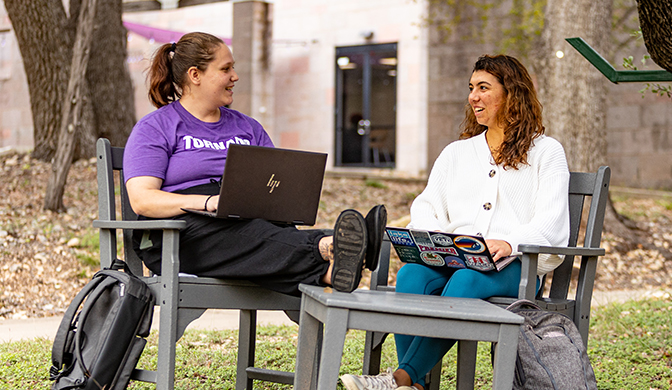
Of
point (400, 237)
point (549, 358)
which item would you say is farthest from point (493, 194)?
point (549, 358)

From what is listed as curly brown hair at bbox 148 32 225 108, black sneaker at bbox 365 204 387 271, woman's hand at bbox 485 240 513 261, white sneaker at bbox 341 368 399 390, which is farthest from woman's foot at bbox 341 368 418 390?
curly brown hair at bbox 148 32 225 108

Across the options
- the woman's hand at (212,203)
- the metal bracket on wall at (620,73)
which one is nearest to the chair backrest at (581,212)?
the metal bracket on wall at (620,73)

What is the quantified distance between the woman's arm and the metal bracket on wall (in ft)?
5.28

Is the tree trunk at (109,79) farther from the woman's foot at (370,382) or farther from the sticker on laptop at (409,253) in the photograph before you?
the woman's foot at (370,382)

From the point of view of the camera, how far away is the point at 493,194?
9.66 ft

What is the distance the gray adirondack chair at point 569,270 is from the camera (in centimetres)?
254

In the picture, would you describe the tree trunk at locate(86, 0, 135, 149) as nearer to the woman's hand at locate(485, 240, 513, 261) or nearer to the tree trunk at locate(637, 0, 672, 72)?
the woman's hand at locate(485, 240, 513, 261)

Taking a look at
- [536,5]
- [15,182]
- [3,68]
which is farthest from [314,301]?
[3,68]

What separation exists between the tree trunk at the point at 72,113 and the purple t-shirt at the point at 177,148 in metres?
4.06

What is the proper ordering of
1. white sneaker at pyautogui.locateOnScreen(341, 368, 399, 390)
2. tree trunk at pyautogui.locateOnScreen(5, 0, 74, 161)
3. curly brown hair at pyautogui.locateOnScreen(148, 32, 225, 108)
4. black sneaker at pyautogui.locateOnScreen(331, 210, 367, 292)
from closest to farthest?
black sneaker at pyautogui.locateOnScreen(331, 210, 367, 292), white sneaker at pyautogui.locateOnScreen(341, 368, 399, 390), curly brown hair at pyautogui.locateOnScreen(148, 32, 225, 108), tree trunk at pyautogui.locateOnScreen(5, 0, 74, 161)

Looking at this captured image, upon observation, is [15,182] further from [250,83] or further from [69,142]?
[250,83]

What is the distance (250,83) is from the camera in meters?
14.9

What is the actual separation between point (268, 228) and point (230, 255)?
16 centimetres

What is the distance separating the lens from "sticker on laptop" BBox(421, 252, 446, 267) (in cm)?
272
